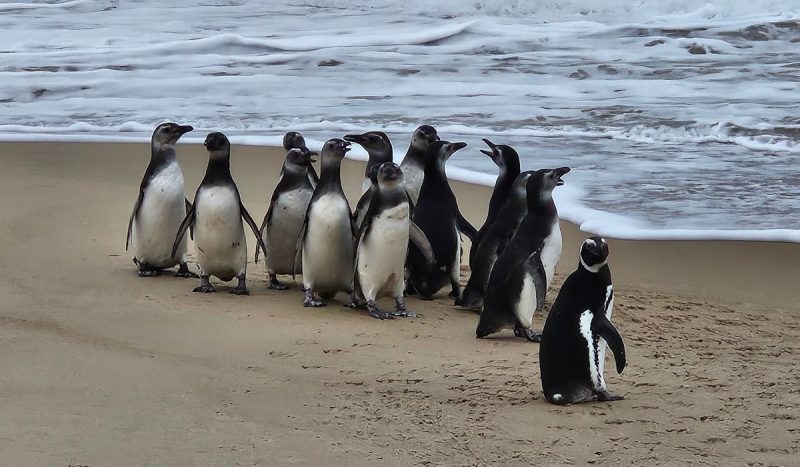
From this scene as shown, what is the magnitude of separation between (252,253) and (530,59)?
27.8 ft

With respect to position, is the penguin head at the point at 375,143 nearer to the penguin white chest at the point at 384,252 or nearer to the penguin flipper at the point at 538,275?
the penguin white chest at the point at 384,252

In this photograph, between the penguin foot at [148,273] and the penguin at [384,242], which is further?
the penguin foot at [148,273]

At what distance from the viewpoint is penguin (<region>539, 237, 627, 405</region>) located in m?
4.18

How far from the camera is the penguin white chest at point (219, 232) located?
5.93m

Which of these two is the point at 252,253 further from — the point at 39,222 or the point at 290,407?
the point at 290,407

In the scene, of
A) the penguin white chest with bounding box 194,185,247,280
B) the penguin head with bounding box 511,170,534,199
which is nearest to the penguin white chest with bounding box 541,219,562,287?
the penguin head with bounding box 511,170,534,199

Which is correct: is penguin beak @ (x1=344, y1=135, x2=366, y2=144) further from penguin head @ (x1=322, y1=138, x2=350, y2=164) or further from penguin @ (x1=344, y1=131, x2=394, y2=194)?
penguin head @ (x1=322, y1=138, x2=350, y2=164)

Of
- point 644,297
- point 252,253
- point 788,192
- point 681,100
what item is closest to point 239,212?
point 252,253

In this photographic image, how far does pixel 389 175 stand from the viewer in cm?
564

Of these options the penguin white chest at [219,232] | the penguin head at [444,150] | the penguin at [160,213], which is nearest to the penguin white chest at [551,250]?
the penguin head at [444,150]

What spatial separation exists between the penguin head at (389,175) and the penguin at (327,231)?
0.28m

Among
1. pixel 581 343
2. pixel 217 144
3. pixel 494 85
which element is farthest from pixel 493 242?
pixel 494 85

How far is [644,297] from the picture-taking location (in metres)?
5.85

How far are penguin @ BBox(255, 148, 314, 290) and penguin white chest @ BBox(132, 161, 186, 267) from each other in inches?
17.9
